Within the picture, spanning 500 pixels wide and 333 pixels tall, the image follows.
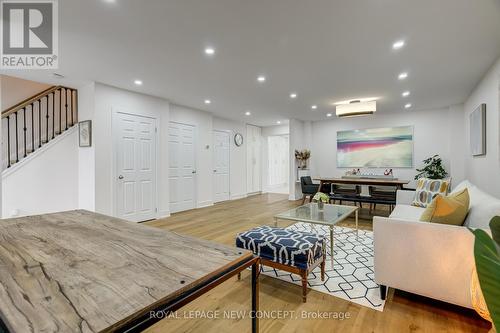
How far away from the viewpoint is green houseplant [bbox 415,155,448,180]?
5.51 m

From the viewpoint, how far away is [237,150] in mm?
7465

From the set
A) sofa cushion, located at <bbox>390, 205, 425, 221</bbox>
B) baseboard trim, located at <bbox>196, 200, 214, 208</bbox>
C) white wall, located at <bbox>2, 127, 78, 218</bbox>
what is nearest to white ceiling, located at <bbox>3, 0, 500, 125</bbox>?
white wall, located at <bbox>2, 127, 78, 218</bbox>

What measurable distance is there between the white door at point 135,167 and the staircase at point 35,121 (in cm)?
105

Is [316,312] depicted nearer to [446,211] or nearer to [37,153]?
[446,211]

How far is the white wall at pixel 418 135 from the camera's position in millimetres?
5453

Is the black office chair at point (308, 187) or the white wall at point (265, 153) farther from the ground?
the white wall at point (265, 153)

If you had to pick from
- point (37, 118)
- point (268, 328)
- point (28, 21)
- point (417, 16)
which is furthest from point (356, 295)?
point (37, 118)

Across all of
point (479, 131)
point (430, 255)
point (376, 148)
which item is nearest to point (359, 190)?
point (376, 148)

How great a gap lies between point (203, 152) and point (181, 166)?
30.7 inches

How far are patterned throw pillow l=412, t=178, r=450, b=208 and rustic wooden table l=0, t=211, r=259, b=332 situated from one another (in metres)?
3.69

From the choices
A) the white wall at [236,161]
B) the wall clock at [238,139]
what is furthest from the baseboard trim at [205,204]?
the wall clock at [238,139]

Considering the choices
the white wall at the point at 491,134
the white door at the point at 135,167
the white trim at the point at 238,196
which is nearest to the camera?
the white wall at the point at 491,134

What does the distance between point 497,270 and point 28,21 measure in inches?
137

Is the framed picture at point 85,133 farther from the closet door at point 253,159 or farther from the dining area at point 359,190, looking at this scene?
the closet door at point 253,159
